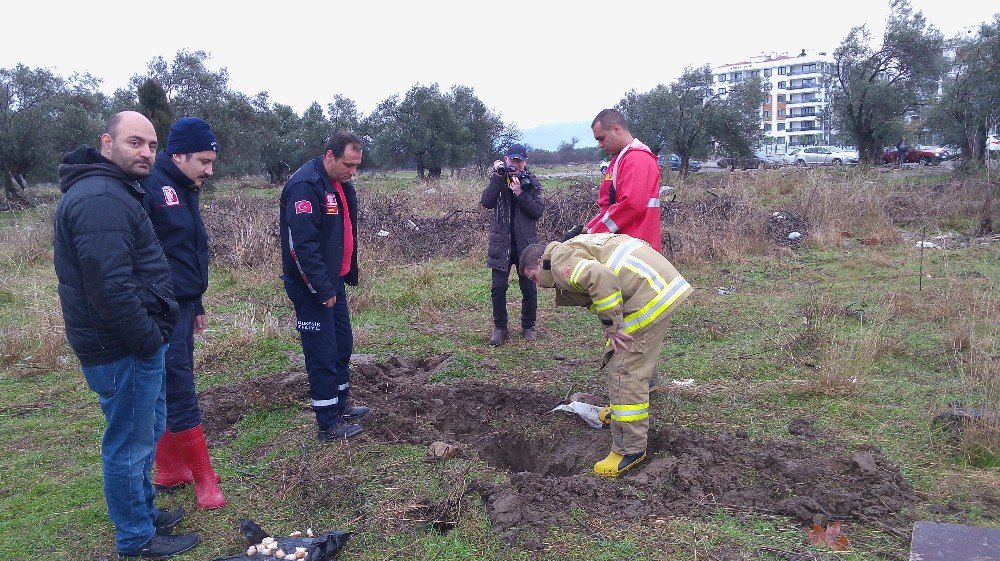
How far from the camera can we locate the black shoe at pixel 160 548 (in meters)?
3.20

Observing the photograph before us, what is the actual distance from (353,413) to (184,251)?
176cm

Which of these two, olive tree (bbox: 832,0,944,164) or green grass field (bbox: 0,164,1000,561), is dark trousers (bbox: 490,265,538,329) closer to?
green grass field (bbox: 0,164,1000,561)

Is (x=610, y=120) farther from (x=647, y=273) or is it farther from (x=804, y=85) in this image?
(x=804, y=85)

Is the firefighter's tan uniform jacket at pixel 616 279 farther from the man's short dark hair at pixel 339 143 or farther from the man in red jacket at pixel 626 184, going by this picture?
the man's short dark hair at pixel 339 143

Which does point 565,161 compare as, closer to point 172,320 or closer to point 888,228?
point 888,228

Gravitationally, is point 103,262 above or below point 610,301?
above

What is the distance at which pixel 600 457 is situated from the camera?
4172 millimetres

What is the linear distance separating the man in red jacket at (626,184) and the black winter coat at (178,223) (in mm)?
2713

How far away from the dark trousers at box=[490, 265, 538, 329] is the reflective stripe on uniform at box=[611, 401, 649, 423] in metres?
2.69

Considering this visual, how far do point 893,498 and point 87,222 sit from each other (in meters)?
4.05

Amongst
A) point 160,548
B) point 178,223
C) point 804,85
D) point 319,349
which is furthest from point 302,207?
point 804,85

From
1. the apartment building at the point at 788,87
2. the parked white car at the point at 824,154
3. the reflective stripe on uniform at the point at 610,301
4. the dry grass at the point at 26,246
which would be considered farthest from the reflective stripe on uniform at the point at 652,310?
the apartment building at the point at 788,87

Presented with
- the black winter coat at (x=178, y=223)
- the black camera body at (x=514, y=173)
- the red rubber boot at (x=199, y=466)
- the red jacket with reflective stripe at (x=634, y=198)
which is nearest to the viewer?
the black winter coat at (x=178, y=223)

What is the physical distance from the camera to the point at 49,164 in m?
25.8
